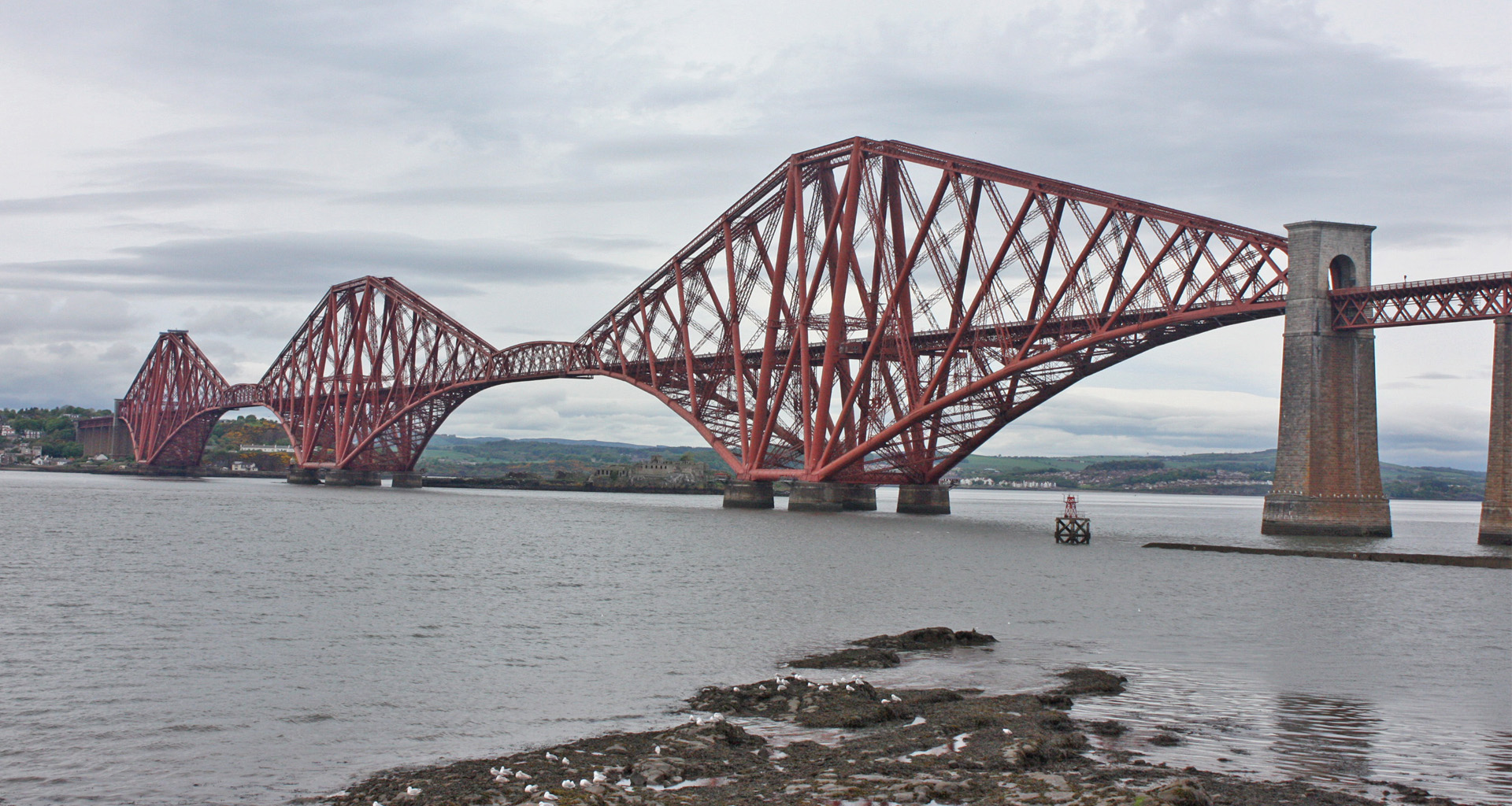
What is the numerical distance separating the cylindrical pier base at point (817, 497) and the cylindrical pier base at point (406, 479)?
8139cm

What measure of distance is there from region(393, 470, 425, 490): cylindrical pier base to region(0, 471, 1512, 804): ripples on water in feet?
302

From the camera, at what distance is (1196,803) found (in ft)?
37.5

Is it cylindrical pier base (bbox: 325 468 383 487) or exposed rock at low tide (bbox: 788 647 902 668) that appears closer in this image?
exposed rock at low tide (bbox: 788 647 902 668)

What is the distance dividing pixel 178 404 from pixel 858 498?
14559 cm

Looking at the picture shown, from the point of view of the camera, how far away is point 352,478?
148500 millimetres

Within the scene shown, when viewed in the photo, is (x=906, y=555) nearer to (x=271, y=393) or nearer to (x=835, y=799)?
(x=835, y=799)

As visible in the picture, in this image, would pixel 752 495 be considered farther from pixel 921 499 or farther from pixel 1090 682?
pixel 1090 682

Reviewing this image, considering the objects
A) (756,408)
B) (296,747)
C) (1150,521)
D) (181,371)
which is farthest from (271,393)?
(296,747)

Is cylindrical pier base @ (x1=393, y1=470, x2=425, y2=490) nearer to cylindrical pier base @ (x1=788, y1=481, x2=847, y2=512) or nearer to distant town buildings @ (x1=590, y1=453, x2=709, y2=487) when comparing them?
distant town buildings @ (x1=590, y1=453, x2=709, y2=487)

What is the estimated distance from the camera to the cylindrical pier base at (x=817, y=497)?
7831 cm

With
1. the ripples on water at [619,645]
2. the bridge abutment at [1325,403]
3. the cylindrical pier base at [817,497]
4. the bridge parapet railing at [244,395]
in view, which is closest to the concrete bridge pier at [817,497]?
the cylindrical pier base at [817,497]

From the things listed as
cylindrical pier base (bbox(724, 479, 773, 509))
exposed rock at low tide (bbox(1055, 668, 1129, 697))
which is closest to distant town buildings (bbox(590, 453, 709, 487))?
cylindrical pier base (bbox(724, 479, 773, 509))

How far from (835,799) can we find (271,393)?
173m

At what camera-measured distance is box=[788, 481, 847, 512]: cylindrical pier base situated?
257 feet
